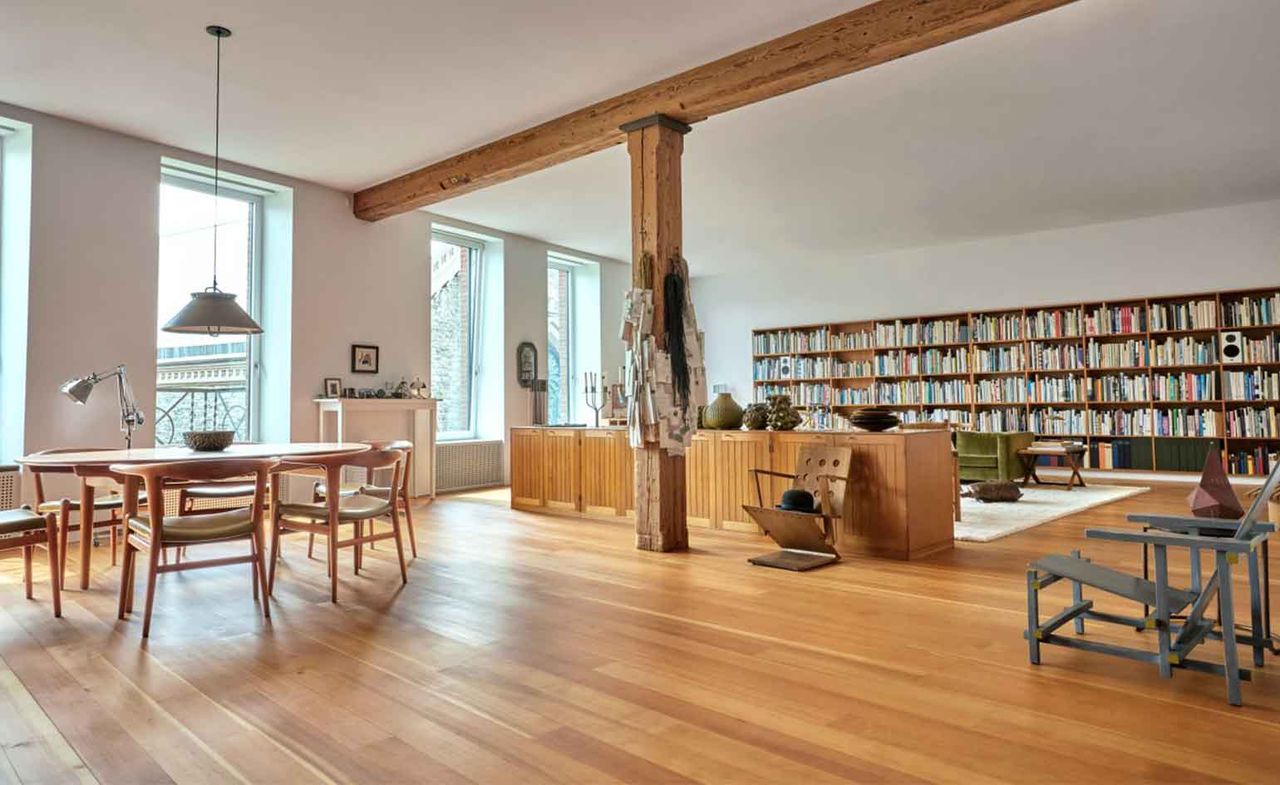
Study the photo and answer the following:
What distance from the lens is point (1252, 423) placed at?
8281 mm

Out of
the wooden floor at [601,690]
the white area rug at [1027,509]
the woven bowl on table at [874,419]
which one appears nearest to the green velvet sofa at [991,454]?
the white area rug at [1027,509]

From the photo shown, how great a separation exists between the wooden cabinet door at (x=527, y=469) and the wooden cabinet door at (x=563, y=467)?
0.24 ft

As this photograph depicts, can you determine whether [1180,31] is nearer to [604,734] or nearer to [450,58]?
[450,58]

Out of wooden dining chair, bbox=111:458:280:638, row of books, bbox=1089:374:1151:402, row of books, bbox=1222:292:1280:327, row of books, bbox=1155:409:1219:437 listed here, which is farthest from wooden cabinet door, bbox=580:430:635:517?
row of books, bbox=1222:292:1280:327

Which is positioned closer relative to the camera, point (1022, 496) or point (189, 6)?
point (189, 6)

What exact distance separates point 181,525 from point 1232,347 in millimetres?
9709

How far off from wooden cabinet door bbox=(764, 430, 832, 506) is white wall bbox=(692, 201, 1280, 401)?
4.83m

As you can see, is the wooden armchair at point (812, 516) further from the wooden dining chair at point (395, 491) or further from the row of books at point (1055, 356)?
the row of books at point (1055, 356)

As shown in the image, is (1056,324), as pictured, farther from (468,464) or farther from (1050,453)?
(468,464)

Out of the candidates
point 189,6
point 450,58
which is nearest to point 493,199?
point 450,58

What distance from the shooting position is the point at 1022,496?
25.1 ft

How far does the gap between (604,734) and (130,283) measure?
18.8ft

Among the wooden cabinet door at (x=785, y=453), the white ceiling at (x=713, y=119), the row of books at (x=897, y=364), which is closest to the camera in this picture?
the white ceiling at (x=713, y=119)

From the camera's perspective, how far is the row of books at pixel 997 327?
31.3ft
